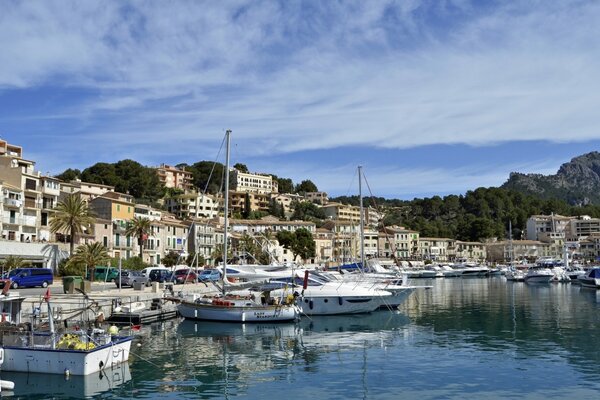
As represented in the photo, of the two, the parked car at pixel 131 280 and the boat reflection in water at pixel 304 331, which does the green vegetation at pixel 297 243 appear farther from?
the boat reflection in water at pixel 304 331

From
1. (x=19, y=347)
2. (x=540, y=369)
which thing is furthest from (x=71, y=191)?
(x=540, y=369)

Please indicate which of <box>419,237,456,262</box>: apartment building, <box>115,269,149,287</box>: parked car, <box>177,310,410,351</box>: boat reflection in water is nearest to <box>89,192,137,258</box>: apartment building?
<box>115,269,149,287</box>: parked car

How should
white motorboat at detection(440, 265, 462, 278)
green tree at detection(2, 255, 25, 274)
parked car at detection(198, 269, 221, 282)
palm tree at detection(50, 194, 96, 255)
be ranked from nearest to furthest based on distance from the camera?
green tree at detection(2, 255, 25, 274) < parked car at detection(198, 269, 221, 282) < palm tree at detection(50, 194, 96, 255) < white motorboat at detection(440, 265, 462, 278)

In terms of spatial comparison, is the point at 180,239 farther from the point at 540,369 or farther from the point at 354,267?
the point at 540,369

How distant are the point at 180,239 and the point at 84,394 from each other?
88742 millimetres

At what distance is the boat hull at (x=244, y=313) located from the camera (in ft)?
141

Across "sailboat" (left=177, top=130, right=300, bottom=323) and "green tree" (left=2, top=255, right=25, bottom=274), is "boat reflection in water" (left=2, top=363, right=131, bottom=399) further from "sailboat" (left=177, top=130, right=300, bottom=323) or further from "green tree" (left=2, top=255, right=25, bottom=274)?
"green tree" (left=2, top=255, right=25, bottom=274)

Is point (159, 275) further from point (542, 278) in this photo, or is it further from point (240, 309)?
point (542, 278)

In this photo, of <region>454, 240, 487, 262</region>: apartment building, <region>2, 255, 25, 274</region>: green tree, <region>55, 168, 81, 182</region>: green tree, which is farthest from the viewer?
<region>454, 240, 487, 262</region>: apartment building

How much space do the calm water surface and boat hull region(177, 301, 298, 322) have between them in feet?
2.73

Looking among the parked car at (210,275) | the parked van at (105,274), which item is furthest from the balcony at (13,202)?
the parked car at (210,275)

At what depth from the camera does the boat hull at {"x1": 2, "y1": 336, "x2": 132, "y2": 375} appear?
80.6 feet

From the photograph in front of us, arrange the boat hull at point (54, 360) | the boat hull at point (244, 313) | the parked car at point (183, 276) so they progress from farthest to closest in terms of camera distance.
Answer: the parked car at point (183, 276), the boat hull at point (244, 313), the boat hull at point (54, 360)

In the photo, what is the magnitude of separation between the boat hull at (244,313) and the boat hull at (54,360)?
1785 centimetres
